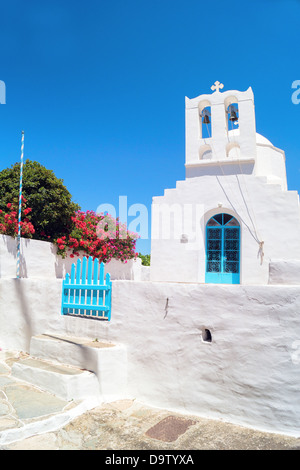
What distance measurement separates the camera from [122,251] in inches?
535

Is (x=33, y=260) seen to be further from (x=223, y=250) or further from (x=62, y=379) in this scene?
(x=223, y=250)

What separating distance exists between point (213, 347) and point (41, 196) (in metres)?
7.58

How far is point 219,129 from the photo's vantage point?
902cm

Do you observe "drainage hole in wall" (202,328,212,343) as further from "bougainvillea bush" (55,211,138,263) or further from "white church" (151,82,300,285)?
"bougainvillea bush" (55,211,138,263)

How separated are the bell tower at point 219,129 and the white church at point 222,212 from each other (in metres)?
0.02

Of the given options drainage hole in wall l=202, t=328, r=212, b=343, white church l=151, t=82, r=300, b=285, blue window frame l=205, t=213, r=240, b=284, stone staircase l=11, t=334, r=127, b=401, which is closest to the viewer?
drainage hole in wall l=202, t=328, r=212, b=343

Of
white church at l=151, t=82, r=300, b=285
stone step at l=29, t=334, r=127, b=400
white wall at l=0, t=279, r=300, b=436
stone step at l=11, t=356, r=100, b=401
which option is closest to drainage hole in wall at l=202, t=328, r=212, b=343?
white wall at l=0, t=279, r=300, b=436

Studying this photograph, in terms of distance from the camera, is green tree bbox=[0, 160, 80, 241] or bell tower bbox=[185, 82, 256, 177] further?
green tree bbox=[0, 160, 80, 241]

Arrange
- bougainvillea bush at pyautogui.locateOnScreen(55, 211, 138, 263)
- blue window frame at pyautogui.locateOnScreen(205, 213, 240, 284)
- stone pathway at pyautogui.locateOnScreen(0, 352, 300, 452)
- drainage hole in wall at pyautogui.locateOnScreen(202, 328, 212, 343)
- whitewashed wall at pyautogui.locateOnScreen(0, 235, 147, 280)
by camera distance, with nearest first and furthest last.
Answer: stone pathway at pyautogui.locateOnScreen(0, 352, 300, 452) → drainage hole in wall at pyautogui.locateOnScreen(202, 328, 212, 343) → blue window frame at pyautogui.locateOnScreen(205, 213, 240, 284) → whitewashed wall at pyautogui.locateOnScreen(0, 235, 147, 280) → bougainvillea bush at pyautogui.locateOnScreen(55, 211, 138, 263)

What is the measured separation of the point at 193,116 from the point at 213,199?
8.42 ft

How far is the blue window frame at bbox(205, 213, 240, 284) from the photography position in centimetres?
827

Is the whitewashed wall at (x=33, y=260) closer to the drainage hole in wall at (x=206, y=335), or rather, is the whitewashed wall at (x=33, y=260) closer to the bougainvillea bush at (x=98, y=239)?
the bougainvillea bush at (x=98, y=239)

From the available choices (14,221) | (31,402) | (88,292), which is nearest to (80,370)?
(31,402)
